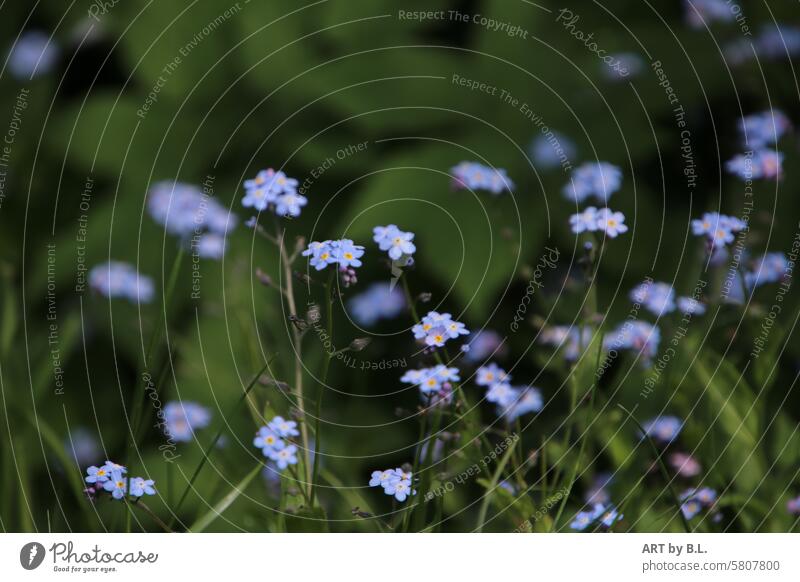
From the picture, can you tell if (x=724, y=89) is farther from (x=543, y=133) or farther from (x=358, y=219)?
(x=358, y=219)

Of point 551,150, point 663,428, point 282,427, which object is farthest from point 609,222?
point 551,150

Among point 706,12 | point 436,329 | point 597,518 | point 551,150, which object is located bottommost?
point 597,518

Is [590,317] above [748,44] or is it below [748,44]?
below

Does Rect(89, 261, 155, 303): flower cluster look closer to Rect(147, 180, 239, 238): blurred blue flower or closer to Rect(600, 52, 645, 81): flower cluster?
Rect(147, 180, 239, 238): blurred blue flower

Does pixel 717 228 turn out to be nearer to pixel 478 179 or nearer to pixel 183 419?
pixel 478 179

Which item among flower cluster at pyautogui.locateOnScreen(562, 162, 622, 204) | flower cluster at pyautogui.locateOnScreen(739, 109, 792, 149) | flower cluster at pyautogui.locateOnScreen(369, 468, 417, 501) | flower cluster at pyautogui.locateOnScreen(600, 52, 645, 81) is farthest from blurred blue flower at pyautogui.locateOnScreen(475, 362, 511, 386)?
flower cluster at pyautogui.locateOnScreen(600, 52, 645, 81)
